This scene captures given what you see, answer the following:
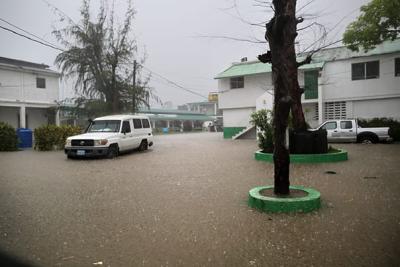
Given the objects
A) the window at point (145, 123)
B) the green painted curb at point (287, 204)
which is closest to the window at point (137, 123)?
the window at point (145, 123)

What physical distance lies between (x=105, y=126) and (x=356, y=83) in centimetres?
1781

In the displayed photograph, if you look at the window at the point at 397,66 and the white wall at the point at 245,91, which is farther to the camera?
the white wall at the point at 245,91

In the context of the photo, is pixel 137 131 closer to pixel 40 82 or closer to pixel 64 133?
pixel 64 133

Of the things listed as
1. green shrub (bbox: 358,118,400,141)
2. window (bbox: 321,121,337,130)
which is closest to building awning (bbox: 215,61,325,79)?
green shrub (bbox: 358,118,400,141)

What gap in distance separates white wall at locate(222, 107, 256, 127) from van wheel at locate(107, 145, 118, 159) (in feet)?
48.9

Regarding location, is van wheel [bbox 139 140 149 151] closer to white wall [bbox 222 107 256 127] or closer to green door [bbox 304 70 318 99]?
white wall [bbox 222 107 256 127]

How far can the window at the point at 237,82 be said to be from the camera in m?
27.8

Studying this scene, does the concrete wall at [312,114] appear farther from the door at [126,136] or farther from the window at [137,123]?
the door at [126,136]

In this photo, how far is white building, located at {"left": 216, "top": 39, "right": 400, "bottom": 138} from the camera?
2167 cm

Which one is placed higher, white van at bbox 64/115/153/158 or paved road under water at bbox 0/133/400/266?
white van at bbox 64/115/153/158

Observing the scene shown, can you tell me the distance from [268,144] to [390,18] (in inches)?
371

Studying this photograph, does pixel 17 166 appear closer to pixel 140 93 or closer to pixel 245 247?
pixel 245 247

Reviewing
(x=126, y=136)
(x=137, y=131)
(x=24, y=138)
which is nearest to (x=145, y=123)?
(x=137, y=131)

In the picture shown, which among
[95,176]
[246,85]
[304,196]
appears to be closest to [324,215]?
[304,196]
